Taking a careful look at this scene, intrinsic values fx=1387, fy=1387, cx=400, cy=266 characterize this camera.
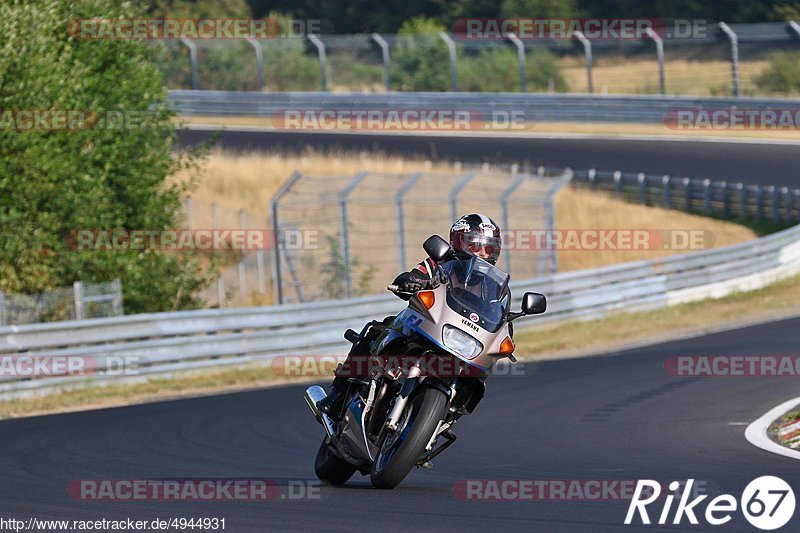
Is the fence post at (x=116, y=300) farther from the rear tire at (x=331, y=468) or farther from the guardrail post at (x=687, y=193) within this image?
the guardrail post at (x=687, y=193)

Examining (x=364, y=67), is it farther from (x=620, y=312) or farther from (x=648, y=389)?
A: (x=648, y=389)

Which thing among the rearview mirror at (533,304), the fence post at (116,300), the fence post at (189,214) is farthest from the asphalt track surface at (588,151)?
the rearview mirror at (533,304)

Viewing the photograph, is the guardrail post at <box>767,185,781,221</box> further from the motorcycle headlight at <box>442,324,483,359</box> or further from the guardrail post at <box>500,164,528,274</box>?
the motorcycle headlight at <box>442,324,483,359</box>

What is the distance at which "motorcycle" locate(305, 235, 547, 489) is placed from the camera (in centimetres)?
793

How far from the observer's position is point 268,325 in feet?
62.7

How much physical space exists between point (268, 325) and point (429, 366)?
37.0 ft

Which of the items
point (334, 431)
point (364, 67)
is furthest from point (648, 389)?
point (364, 67)

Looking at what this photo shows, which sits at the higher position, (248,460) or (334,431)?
(334,431)

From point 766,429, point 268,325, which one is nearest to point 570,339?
point 268,325

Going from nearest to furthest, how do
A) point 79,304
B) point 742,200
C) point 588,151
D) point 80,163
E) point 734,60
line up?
1. point 79,304
2. point 80,163
3. point 742,200
4. point 734,60
5. point 588,151

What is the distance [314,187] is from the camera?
31.6m

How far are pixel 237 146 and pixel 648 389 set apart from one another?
28.0 metres

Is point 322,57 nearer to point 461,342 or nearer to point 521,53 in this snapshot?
point 521,53

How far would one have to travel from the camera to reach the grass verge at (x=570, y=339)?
55.1ft
